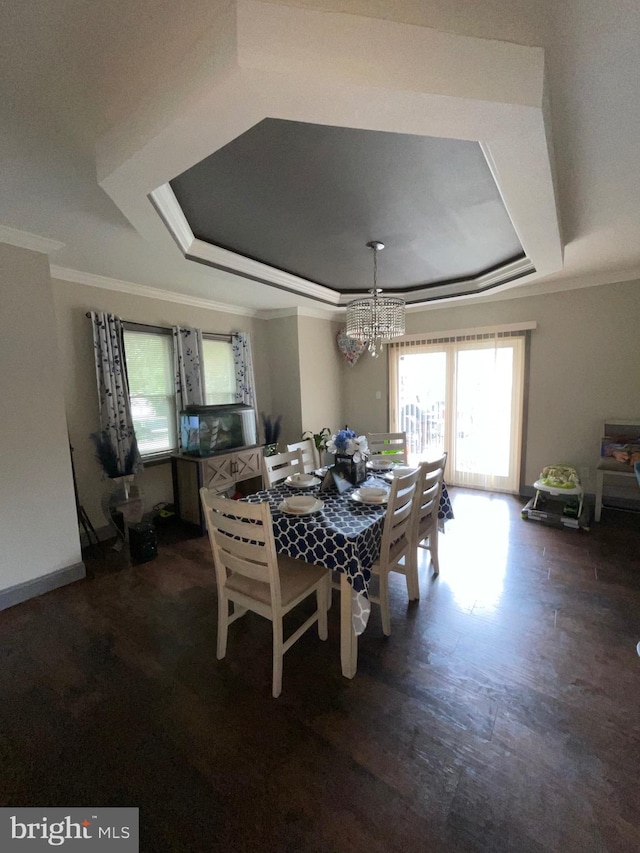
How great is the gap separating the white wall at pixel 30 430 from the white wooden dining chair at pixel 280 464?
1490mm

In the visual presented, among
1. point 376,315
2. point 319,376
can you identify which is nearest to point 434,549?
point 376,315

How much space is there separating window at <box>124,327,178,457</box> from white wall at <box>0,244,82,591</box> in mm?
876

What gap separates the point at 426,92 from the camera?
3.50ft

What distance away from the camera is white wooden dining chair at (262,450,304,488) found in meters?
2.59

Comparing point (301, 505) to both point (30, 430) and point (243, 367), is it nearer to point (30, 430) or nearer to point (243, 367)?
point (30, 430)

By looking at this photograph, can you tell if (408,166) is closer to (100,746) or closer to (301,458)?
(301,458)

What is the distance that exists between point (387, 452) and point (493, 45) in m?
2.72

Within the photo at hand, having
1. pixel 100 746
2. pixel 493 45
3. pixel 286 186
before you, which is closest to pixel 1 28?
pixel 286 186

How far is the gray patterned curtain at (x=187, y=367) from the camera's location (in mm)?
3594

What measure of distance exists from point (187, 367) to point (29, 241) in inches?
64.3

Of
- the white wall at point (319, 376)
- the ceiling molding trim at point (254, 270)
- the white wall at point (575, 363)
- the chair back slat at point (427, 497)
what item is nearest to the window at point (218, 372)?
the white wall at point (319, 376)

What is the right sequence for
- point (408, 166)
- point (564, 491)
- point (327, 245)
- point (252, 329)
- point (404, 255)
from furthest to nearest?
point (252, 329), point (564, 491), point (404, 255), point (327, 245), point (408, 166)
